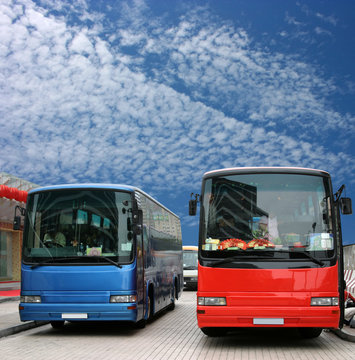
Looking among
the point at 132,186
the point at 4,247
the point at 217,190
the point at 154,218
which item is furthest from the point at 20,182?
the point at 217,190

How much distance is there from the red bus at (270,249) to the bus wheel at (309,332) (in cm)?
124

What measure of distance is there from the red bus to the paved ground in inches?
20.3

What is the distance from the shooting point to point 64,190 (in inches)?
495

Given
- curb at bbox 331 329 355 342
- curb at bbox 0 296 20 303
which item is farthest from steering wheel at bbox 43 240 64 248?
curb at bbox 0 296 20 303

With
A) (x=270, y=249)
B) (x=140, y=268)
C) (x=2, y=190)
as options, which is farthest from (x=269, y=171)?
Answer: (x=2, y=190)

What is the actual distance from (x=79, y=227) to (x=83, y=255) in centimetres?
58

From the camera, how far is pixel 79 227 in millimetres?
12203

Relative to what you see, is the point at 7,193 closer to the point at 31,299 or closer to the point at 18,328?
the point at 18,328

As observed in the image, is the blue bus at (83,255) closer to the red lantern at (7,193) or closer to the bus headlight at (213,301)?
the bus headlight at (213,301)

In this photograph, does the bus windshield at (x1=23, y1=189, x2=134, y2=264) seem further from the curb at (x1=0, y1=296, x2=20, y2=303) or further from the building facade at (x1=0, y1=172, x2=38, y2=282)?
the building facade at (x1=0, y1=172, x2=38, y2=282)

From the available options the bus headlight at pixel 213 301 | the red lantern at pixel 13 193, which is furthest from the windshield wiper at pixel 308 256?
the red lantern at pixel 13 193

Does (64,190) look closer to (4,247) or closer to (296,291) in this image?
(296,291)

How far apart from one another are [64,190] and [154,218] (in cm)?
347

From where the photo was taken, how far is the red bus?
9.80 m
